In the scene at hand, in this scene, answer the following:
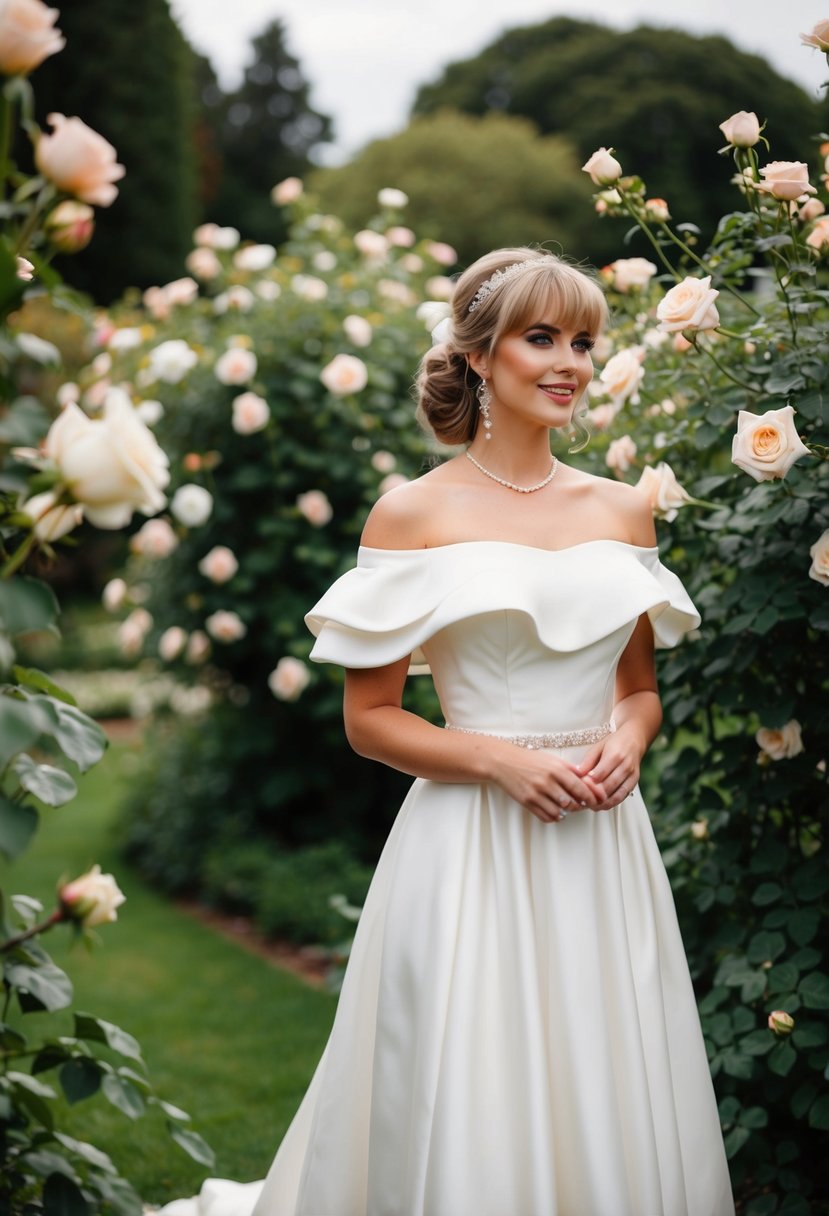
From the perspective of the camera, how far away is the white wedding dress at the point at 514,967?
2135mm

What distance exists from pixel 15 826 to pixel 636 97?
21292 millimetres

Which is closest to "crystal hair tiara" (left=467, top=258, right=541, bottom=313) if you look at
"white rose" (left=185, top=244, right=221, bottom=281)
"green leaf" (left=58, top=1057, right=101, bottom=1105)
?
"green leaf" (left=58, top=1057, right=101, bottom=1105)

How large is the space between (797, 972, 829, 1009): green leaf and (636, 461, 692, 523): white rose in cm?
104

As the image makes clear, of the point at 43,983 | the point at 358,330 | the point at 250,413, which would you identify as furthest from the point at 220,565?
the point at 43,983

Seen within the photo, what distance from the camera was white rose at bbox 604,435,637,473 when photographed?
2.95 metres

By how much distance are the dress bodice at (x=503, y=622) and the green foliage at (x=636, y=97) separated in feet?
6.45

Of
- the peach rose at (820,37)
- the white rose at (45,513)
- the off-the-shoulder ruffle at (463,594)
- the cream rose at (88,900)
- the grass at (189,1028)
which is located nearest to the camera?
the white rose at (45,513)

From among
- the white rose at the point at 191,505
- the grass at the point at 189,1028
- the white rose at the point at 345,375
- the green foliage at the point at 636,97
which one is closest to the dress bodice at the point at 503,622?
the grass at the point at 189,1028

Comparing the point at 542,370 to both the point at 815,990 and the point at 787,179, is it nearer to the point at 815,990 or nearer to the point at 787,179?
the point at 787,179

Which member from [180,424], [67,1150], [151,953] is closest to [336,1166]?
[67,1150]

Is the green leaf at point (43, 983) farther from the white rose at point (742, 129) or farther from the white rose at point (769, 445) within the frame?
the white rose at point (742, 129)

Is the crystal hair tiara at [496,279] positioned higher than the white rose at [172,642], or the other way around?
the crystal hair tiara at [496,279]

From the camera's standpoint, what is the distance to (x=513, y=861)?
2264 millimetres

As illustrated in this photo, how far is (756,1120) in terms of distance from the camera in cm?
260
